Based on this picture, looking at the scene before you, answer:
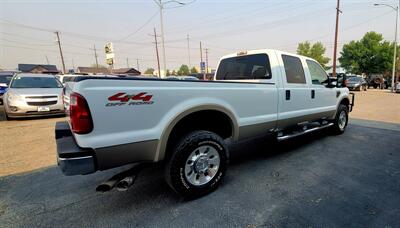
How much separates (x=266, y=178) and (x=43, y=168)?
12.0 ft

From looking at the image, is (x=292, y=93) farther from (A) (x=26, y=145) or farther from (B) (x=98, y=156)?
(A) (x=26, y=145)

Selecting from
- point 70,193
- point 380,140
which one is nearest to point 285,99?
point 380,140

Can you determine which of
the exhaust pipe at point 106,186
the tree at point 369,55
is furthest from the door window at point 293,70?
the tree at point 369,55

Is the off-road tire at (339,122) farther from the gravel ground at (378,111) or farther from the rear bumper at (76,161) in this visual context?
the rear bumper at (76,161)

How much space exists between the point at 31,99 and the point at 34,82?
4.40 ft

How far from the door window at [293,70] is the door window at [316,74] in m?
0.39

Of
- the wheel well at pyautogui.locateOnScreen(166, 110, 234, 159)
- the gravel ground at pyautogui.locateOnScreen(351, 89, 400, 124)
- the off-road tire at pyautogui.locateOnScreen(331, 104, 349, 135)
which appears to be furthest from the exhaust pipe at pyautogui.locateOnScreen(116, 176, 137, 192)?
the gravel ground at pyautogui.locateOnScreen(351, 89, 400, 124)

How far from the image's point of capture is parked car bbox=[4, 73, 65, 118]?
7254mm

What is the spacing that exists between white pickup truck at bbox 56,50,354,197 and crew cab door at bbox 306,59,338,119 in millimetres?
119

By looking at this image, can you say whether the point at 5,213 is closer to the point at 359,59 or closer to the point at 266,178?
the point at 266,178

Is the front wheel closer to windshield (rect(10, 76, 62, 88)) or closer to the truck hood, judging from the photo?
the truck hood

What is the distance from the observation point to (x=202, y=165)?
2816mm

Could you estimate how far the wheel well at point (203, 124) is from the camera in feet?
9.05

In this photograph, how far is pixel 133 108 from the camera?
217 centimetres
